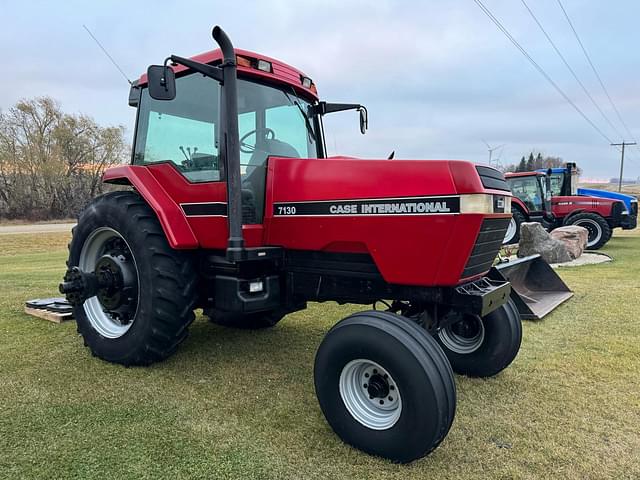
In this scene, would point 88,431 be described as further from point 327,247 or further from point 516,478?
point 516,478

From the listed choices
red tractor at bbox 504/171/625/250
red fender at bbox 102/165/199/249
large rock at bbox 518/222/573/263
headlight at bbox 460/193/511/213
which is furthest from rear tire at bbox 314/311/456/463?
red tractor at bbox 504/171/625/250

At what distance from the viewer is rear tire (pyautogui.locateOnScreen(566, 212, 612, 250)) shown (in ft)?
39.5

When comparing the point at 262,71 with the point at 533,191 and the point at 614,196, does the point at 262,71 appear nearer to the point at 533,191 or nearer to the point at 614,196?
the point at 533,191

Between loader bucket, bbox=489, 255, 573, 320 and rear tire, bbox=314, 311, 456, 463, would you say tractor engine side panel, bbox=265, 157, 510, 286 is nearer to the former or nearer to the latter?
rear tire, bbox=314, 311, 456, 463

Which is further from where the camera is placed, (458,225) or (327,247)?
(327,247)

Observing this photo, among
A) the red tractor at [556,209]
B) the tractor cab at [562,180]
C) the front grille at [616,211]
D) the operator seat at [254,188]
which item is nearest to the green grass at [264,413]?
the operator seat at [254,188]

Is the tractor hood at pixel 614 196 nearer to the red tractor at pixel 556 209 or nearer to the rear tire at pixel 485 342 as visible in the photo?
the red tractor at pixel 556 209

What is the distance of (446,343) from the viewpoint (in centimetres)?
366

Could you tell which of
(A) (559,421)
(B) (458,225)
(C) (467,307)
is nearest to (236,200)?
(B) (458,225)

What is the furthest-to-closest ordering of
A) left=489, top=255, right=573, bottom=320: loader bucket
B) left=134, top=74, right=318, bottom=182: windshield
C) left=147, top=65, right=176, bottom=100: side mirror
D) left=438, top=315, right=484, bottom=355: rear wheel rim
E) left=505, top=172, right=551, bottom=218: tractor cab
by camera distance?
left=505, top=172, right=551, bottom=218: tractor cab < left=489, top=255, right=573, bottom=320: loader bucket < left=438, top=315, right=484, bottom=355: rear wheel rim < left=134, top=74, right=318, bottom=182: windshield < left=147, top=65, right=176, bottom=100: side mirror

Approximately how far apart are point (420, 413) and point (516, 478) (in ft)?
1.84

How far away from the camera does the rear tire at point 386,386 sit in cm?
226

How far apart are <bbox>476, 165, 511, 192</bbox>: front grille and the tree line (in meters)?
31.3

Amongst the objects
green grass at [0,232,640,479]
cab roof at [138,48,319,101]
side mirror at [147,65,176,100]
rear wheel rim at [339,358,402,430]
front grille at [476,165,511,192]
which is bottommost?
green grass at [0,232,640,479]
